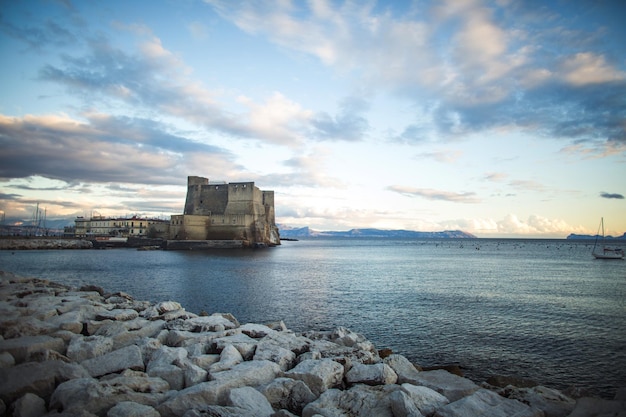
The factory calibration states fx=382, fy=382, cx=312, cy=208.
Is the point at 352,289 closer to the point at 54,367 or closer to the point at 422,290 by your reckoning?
the point at 422,290

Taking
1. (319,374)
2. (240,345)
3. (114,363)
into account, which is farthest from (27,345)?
(319,374)

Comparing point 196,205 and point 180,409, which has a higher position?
point 196,205

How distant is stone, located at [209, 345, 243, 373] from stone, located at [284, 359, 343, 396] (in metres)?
0.71

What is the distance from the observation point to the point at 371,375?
14.3 ft

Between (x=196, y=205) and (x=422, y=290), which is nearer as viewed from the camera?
(x=422, y=290)

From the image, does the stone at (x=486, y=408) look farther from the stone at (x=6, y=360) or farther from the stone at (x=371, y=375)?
the stone at (x=6, y=360)

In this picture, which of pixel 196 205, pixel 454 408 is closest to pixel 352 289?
pixel 454 408

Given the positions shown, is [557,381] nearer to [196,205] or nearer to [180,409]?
[180,409]

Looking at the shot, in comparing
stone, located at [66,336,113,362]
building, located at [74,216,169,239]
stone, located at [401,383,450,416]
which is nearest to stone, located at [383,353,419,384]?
stone, located at [401,383,450,416]

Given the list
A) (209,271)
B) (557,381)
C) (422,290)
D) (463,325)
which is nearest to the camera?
(557,381)

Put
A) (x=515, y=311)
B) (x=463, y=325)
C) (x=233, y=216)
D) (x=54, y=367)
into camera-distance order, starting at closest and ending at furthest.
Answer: (x=54, y=367), (x=463, y=325), (x=515, y=311), (x=233, y=216)

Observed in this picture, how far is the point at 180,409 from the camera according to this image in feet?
10.8

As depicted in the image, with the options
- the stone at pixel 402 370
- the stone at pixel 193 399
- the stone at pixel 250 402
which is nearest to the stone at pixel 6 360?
the stone at pixel 193 399

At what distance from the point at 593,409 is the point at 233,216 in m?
39.6
